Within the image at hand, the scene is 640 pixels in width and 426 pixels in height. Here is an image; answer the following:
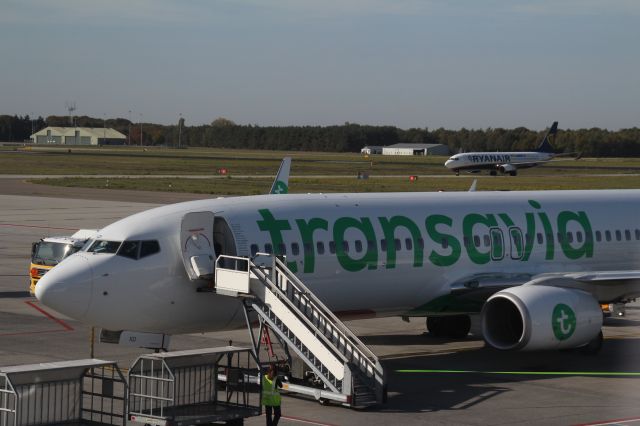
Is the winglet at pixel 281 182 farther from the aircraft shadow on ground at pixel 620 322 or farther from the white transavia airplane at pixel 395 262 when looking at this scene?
the aircraft shadow on ground at pixel 620 322

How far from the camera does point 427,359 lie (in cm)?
2941

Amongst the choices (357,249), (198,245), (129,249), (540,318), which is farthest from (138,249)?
(540,318)

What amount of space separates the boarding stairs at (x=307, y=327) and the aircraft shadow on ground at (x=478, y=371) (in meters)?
0.76

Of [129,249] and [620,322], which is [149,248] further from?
[620,322]

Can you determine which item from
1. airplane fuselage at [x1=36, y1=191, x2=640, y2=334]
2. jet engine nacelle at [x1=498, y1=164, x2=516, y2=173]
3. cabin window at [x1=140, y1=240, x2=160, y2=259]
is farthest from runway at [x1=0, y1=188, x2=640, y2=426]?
jet engine nacelle at [x1=498, y1=164, x2=516, y2=173]

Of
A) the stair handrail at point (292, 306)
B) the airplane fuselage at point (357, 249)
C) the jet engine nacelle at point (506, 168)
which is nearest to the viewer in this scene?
the stair handrail at point (292, 306)

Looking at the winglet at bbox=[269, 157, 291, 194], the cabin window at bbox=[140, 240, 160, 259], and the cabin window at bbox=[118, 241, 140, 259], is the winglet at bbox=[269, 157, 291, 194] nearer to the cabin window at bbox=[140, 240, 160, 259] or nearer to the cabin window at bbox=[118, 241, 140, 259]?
the cabin window at bbox=[140, 240, 160, 259]

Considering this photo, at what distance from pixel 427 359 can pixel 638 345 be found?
671 centimetres

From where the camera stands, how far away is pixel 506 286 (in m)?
30.3

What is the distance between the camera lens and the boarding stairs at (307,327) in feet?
76.7

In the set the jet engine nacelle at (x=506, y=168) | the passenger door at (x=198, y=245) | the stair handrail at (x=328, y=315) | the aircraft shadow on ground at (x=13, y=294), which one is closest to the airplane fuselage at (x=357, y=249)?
the passenger door at (x=198, y=245)

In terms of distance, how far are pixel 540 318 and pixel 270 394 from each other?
906 cm

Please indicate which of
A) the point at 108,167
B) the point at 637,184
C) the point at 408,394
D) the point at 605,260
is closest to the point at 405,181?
the point at 637,184

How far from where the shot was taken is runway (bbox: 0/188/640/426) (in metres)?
22.9
